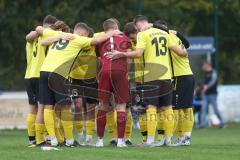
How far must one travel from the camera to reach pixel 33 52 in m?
15.7

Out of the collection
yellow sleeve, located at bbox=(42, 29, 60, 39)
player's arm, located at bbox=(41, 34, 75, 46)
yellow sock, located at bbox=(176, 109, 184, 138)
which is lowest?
yellow sock, located at bbox=(176, 109, 184, 138)

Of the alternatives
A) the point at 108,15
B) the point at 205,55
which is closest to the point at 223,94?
the point at 205,55

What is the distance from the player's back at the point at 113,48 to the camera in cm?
1481

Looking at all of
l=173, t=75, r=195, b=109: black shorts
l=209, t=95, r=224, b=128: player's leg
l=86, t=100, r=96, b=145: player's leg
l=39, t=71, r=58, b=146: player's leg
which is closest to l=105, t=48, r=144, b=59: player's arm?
l=39, t=71, r=58, b=146: player's leg

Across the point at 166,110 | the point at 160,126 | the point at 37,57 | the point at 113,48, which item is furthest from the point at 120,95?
the point at 37,57


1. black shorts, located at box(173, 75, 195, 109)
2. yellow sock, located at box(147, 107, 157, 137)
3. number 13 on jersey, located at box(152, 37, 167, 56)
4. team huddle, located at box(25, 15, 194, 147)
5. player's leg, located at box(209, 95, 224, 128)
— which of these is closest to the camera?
team huddle, located at box(25, 15, 194, 147)

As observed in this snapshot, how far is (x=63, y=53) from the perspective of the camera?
14625 millimetres

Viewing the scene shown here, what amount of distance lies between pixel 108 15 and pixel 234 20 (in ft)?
25.6

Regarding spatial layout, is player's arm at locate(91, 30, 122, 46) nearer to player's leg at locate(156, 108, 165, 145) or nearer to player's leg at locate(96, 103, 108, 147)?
player's leg at locate(96, 103, 108, 147)

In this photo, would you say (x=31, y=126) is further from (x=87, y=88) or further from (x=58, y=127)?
(x=87, y=88)

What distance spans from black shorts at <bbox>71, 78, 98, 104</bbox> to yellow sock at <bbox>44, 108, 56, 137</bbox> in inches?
56.2

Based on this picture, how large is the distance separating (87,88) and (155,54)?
5.32 feet

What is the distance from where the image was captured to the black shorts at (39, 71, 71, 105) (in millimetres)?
14555

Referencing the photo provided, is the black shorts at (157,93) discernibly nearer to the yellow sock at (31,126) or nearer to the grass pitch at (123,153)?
the grass pitch at (123,153)
